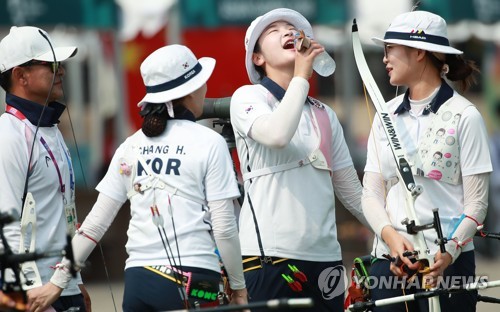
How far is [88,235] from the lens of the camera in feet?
16.6

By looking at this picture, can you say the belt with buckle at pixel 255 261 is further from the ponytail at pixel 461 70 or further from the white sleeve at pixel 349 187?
the ponytail at pixel 461 70

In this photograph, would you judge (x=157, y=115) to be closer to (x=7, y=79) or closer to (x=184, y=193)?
(x=184, y=193)

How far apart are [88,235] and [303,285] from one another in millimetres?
1037

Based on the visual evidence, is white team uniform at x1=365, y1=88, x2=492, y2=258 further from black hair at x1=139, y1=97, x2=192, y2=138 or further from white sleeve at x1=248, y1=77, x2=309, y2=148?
black hair at x1=139, y1=97, x2=192, y2=138

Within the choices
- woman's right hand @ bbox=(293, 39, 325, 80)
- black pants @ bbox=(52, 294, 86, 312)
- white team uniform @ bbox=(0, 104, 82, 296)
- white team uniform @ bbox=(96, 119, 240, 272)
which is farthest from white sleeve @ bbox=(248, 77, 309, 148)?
black pants @ bbox=(52, 294, 86, 312)

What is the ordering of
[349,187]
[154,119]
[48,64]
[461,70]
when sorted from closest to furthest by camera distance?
[154,119] → [48,64] → [461,70] → [349,187]

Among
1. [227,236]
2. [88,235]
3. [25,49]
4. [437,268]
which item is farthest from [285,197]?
[25,49]

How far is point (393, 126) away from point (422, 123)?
20cm

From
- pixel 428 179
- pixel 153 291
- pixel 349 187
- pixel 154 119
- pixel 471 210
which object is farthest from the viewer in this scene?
pixel 349 187

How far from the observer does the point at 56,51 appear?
5.53 meters

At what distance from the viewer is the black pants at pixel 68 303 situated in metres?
5.26

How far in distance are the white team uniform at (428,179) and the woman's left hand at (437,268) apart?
0.44 ft

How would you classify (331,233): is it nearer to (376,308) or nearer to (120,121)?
(376,308)

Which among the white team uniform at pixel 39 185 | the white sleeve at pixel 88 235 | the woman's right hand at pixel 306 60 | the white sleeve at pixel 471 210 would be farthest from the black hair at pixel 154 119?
the white sleeve at pixel 471 210
